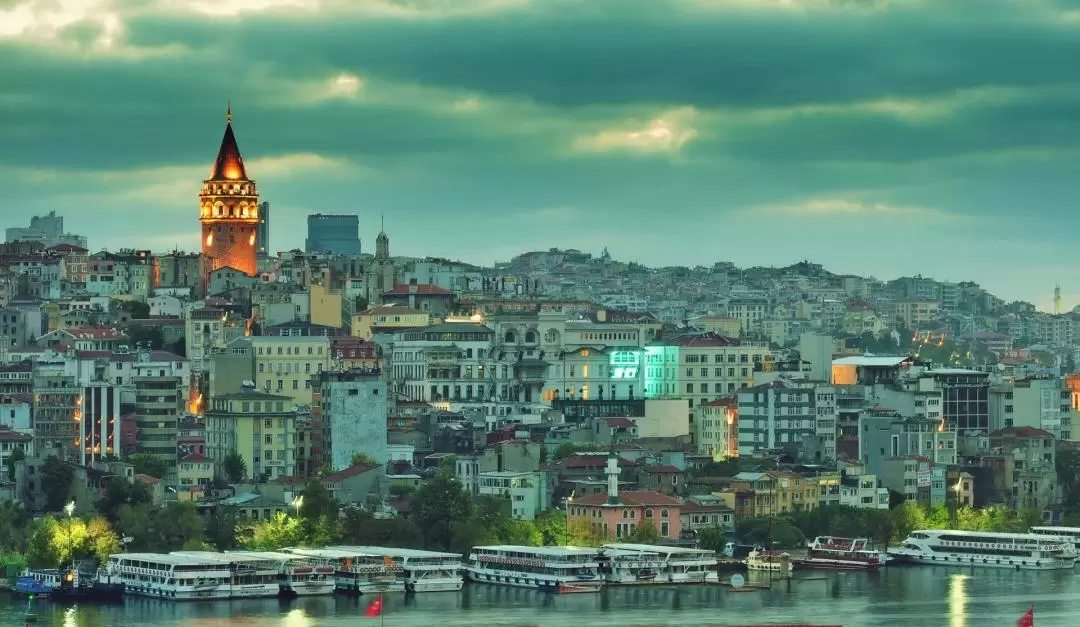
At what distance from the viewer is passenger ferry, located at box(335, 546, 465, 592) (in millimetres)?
66938

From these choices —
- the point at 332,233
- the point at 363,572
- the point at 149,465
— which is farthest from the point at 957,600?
the point at 332,233

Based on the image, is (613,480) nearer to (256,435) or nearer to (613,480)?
(613,480)

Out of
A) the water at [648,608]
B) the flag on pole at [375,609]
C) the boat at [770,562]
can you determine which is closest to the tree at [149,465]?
the water at [648,608]

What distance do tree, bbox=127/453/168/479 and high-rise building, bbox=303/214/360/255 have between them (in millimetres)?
71191

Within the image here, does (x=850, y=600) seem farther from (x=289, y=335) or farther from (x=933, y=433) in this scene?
(x=289, y=335)

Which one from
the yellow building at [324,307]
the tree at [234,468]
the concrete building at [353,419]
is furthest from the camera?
the yellow building at [324,307]

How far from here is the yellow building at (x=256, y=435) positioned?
78.8 meters

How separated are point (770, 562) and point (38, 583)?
17763 mm

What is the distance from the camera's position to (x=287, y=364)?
89.0 meters

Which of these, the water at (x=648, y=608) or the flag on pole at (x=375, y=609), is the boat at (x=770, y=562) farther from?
the flag on pole at (x=375, y=609)

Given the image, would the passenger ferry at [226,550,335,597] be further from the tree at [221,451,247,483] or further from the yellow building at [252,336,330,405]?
the yellow building at [252,336,330,405]

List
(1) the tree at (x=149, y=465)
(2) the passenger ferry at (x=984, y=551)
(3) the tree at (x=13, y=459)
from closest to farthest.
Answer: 1. (3) the tree at (x=13, y=459)
2. (1) the tree at (x=149, y=465)
3. (2) the passenger ferry at (x=984, y=551)

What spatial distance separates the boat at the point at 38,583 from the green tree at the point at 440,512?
941 cm

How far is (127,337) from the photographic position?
3745 inches
